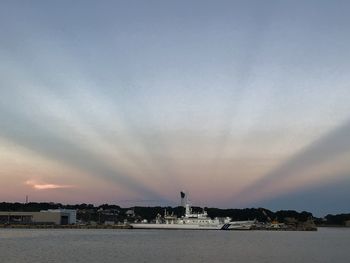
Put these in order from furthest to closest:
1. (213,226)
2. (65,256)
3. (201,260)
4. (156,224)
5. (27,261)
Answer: (156,224) < (213,226) < (65,256) < (201,260) < (27,261)

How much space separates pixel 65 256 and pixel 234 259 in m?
19.3

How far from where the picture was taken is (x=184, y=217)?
185750 millimetres

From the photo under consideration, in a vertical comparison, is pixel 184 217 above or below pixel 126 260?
above

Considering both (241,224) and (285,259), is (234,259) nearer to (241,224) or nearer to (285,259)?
(285,259)

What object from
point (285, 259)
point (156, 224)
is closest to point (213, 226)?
point (156, 224)

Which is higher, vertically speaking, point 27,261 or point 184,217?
point 184,217

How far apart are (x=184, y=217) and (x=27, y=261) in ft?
446

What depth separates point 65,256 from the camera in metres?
59.4

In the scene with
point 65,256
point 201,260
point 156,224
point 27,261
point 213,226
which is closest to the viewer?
point 27,261

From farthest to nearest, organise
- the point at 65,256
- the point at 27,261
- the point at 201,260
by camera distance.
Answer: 1. the point at 65,256
2. the point at 201,260
3. the point at 27,261

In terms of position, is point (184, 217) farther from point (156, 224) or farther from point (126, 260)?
point (126, 260)

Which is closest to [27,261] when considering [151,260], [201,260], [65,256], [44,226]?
[65,256]

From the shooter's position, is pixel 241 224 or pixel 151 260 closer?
pixel 151 260

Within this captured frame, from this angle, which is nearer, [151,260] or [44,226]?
[151,260]
